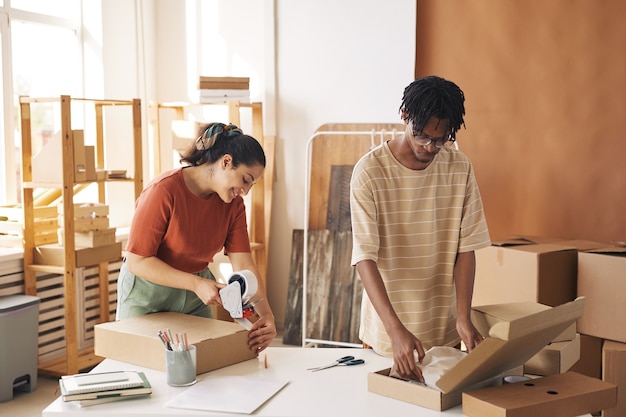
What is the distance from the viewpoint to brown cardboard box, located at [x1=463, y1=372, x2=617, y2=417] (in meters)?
1.67

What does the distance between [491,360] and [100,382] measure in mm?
979

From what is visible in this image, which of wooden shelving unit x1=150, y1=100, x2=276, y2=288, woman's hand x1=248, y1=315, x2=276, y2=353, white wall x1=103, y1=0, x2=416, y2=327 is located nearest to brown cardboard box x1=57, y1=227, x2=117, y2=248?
wooden shelving unit x1=150, y1=100, x2=276, y2=288

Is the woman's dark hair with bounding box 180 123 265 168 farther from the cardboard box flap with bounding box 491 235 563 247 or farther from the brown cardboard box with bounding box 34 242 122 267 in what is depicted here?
the brown cardboard box with bounding box 34 242 122 267

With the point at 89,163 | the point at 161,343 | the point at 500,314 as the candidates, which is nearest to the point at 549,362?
the point at 500,314

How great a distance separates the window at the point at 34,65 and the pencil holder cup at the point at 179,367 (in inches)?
114

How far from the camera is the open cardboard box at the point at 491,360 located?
1654 mm

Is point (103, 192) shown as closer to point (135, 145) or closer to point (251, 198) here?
point (135, 145)

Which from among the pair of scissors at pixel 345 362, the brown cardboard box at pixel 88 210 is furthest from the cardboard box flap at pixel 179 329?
the brown cardboard box at pixel 88 210

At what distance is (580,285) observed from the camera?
11.2 feet

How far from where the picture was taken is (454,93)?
2.08 meters

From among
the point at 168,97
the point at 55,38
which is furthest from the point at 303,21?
the point at 55,38

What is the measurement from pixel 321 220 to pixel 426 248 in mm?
2431

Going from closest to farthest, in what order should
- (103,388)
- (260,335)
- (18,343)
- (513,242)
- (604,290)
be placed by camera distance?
(103,388) < (260,335) < (604,290) < (513,242) < (18,343)

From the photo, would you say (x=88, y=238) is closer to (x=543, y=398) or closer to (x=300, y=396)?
(x=300, y=396)
